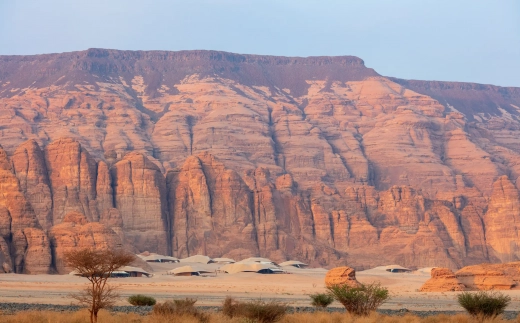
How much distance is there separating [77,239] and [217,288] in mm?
20838

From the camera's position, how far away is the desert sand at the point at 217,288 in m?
54.1

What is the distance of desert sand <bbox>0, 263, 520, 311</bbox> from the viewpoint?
54072 millimetres

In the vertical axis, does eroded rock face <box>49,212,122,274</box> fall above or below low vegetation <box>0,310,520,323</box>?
above

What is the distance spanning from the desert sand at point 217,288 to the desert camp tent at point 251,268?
2.06 meters

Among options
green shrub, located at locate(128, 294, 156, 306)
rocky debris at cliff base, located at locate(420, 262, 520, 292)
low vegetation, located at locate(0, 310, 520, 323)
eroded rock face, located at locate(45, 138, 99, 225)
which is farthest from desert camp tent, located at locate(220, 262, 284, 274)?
low vegetation, located at locate(0, 310, 520, 323)

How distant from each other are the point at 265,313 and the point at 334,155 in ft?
477

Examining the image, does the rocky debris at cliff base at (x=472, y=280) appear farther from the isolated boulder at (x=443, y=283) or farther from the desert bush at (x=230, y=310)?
the desert bush at (x=230, y=310)

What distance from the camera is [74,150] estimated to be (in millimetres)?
126500

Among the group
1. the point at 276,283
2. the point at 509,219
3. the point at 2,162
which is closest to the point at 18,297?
the point at 276,283

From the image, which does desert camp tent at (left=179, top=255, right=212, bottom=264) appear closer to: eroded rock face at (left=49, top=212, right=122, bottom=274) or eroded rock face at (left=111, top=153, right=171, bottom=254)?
eroded rock face at (left=111, top=153, right=171, bottom=254)

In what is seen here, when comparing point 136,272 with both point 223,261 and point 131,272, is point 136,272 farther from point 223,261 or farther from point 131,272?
point 223,261

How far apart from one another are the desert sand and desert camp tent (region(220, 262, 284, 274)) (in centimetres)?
206

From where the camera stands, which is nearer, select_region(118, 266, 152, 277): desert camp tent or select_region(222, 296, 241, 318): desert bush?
select_region(222, 296, 241, 318): desert bush

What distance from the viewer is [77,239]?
8938cm
